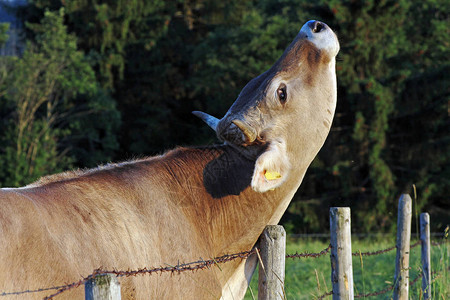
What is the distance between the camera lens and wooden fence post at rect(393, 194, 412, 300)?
16.7 feet

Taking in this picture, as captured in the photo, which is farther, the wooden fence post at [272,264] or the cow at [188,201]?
the wooden fence post at [272,264]

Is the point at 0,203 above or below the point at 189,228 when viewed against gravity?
above

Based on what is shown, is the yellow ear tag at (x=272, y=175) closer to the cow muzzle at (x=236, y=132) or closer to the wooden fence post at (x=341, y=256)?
the cow muzzle at (x=236, y=132)

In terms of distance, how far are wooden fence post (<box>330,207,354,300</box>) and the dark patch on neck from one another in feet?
1.92

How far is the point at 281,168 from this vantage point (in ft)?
12.5

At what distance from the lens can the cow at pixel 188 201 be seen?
2895 millimetres

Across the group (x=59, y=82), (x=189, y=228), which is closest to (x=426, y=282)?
(x=189, y=228)

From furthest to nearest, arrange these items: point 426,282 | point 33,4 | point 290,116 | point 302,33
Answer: point 33,4, point 426,282, point 302,33, point 290,116

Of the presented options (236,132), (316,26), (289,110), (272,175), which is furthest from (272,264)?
(316,26)

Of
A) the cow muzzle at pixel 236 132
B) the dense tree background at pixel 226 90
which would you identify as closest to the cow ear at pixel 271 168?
the cow muzzle at pixel 236 132

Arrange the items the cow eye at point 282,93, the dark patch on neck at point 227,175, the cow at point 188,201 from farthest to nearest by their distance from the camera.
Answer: the cow eye at point 282,93, the dark patch on neck at point 227,175, the cow at point 188,201

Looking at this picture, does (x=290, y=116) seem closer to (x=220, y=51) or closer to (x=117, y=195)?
(x=117, y=195)

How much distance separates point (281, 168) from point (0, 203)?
5.54 feet

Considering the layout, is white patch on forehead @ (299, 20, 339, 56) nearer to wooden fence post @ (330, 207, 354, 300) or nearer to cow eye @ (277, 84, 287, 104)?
cow eye @ (277, 84, 287, 104)
